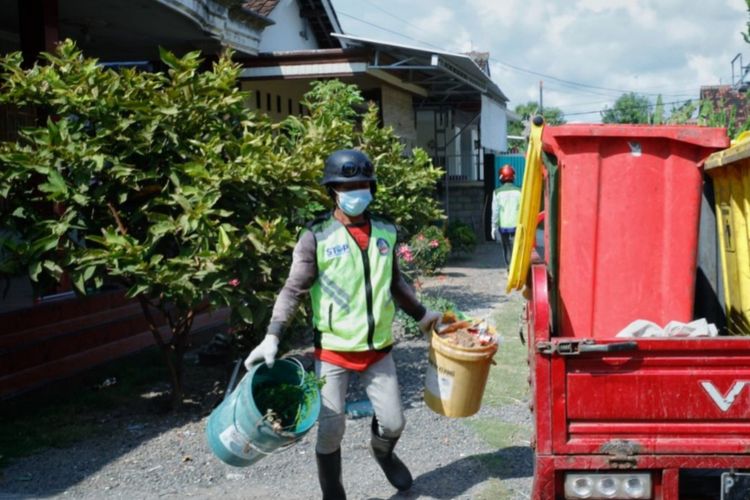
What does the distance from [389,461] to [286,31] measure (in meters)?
13.9

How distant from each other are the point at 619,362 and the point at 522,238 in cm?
92

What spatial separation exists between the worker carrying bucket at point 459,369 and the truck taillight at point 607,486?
1051 millimetres

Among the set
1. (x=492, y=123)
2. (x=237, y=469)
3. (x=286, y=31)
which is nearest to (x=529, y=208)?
(x=237, y=469)

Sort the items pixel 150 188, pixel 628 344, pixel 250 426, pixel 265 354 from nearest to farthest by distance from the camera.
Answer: pixel 628 344
pixel 250 426
pixel 265 354
pixel 150 188

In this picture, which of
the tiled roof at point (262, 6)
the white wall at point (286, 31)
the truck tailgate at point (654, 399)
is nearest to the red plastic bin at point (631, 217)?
the truck tailgate at point (654, 399)

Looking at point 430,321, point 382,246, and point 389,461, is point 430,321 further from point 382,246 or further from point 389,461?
point 389,461

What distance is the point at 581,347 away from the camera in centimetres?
355

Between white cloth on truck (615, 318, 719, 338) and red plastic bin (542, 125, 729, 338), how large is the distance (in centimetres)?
20

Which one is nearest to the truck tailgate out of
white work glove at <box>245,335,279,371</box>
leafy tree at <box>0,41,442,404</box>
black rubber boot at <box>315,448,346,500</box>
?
white work glove at <box>245,335,279,371</box>

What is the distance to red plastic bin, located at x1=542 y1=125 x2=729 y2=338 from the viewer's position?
414cm

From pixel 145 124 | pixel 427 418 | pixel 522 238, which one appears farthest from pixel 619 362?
pixel 145 124

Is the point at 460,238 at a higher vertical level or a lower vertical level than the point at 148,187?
lower

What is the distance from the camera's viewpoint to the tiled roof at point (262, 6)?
52.5ft

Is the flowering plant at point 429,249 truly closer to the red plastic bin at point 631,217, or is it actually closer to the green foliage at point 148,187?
the green foliage at point 148,187
